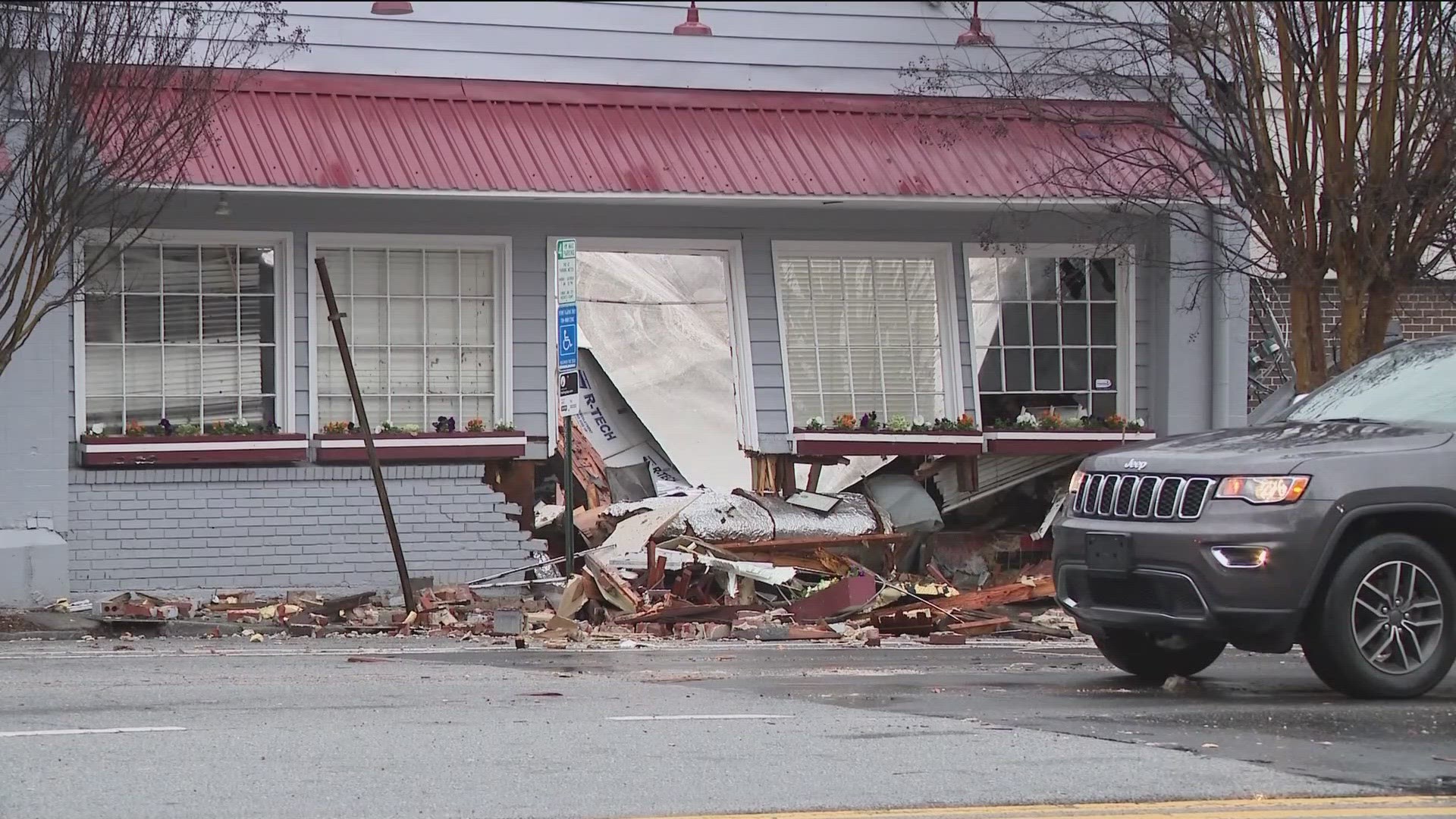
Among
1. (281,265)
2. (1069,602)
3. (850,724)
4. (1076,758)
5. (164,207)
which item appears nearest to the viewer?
(1076,758)

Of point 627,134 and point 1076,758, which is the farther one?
point 627,134

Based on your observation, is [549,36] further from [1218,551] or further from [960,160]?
[1218,551]

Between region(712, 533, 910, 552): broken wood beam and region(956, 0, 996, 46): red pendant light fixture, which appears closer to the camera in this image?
region(712, 533, 910, 552): broken wood beam

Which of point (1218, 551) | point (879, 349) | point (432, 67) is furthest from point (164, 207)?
point (1218, 551)

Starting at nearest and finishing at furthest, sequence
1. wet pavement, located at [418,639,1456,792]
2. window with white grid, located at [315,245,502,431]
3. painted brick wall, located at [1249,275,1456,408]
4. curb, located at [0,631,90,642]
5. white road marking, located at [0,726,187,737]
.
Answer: wet pavement, located at [418,639,1456,792] → white road marking, located at [0,726,187,737] → curb, located at [0,631,90,642] → window with white grid, located at [315,245,502,431] → painted brick wall, located at [1249,275,1456,408]

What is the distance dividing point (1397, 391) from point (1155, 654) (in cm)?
187

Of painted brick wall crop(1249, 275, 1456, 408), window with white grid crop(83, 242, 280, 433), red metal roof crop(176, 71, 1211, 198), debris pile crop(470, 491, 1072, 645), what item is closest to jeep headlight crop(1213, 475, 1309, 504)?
debris pile crop(470, 491, 1072, 645)

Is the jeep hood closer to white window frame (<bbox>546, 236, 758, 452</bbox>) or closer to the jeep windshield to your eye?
the jeep windshield

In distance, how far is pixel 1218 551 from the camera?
865 centimetres

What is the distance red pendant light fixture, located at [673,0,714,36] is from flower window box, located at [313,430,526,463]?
12.8 ft

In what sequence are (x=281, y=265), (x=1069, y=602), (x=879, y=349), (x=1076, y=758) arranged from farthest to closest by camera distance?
(x=879, y=349), (x=281, y=265), (x=1069, y=602), (x=1076, y=758)

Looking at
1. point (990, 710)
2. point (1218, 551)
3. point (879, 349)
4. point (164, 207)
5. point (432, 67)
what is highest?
point (432, 67)

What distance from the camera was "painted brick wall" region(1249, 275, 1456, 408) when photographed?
59.2 ft

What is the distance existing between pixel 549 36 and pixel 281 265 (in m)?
3.11
